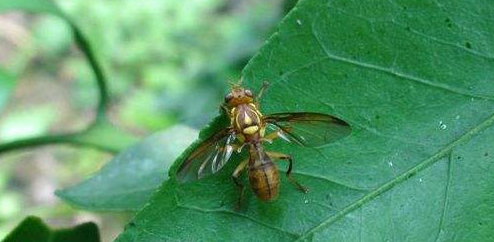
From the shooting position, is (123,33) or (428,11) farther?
(123,33)

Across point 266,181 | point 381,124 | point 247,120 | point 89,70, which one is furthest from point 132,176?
point 89,70

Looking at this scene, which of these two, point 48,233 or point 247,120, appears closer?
point 48,233

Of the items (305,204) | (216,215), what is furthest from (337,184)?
(216,215)

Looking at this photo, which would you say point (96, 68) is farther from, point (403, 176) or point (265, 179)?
point (403, 176)

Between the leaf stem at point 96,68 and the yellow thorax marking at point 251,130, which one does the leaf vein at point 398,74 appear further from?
the leaf stem at point 96,68

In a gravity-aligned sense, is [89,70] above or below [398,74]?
below

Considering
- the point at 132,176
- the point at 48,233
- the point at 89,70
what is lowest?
the point at 89,70

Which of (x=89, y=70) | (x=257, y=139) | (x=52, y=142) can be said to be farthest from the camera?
(x=89, y=70)

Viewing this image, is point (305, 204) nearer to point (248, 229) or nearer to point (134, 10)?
point (248, 229)
